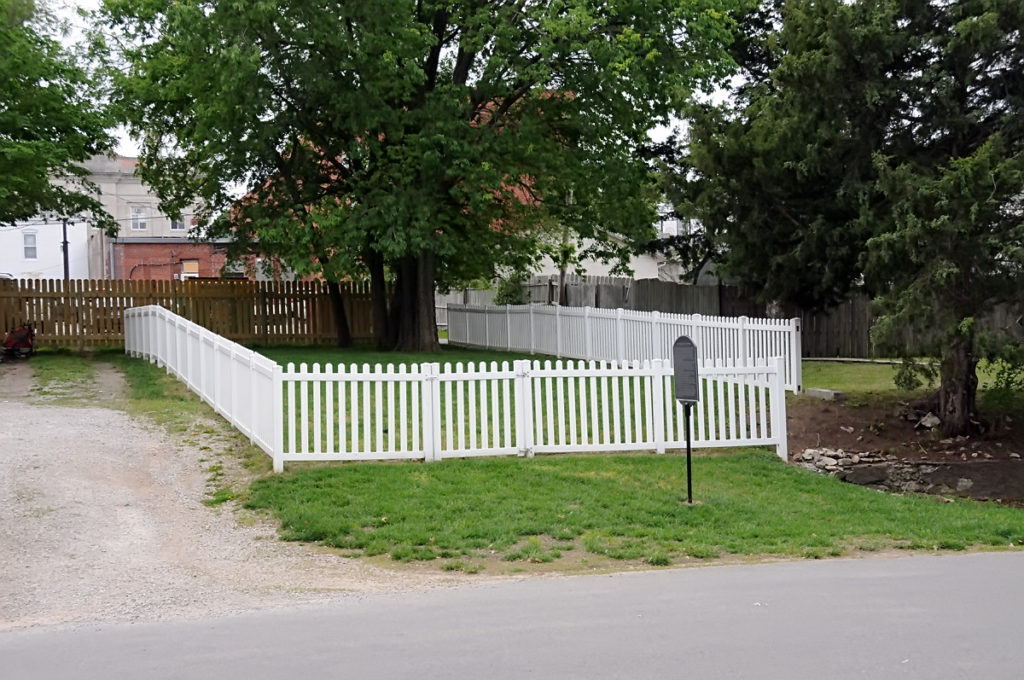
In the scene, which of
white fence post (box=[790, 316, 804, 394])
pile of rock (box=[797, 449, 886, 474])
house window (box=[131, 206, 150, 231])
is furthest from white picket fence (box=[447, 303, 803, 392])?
house window (box=[131, 206, 150, 231])

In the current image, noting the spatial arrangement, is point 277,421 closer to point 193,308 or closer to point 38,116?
point 38,116

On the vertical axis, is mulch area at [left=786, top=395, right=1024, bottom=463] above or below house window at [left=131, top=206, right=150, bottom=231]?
below

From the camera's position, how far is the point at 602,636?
19.6 ft

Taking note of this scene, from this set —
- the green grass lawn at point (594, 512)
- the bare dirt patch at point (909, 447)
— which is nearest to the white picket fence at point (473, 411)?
the green grass lawn at point (594, 512)

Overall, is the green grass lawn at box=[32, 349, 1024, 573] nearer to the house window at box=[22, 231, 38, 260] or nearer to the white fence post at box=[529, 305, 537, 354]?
the white fence post at box=[529, 305, 537, 354]

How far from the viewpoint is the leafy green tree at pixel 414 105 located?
71.2 feet

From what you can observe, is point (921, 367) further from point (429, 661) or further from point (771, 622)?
point (429, 661)

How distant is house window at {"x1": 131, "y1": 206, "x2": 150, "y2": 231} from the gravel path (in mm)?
47193

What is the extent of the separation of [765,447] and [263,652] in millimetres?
8064

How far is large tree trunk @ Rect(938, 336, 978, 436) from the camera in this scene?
14867 mm

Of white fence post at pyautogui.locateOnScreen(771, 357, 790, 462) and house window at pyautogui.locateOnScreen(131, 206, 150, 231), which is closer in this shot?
white fence post at pyautogui.locateOnScreen(771, 357, 790, 462)

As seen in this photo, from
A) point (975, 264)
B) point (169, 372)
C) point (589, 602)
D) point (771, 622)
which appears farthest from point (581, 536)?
point (169, 372)

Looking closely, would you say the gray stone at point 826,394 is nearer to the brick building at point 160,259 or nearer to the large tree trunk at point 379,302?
the large tree trunk at point 379,302

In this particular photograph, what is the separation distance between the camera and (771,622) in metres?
6.23
